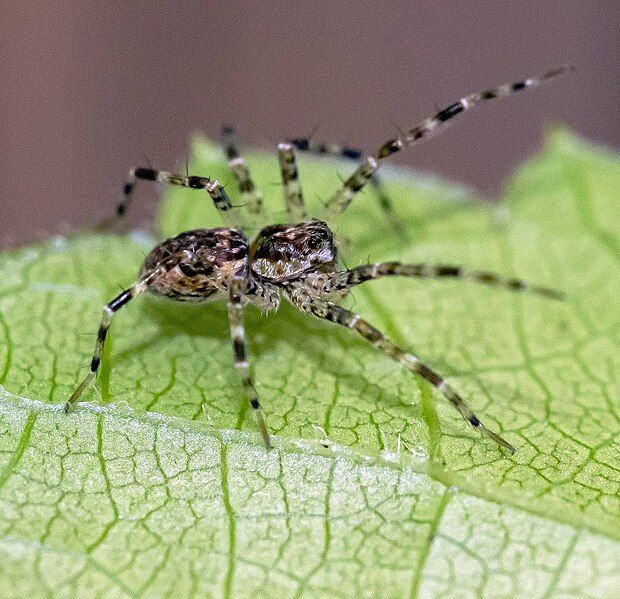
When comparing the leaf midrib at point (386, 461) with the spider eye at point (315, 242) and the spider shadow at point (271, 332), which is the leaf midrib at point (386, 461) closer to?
the spider shadow at point (271, 332)

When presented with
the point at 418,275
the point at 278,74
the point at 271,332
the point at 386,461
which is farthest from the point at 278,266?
the point at 278,74

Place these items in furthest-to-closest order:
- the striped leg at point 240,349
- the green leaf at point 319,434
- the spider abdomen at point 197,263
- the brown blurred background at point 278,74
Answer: the brown blurred background at point 278,74, the spider abdomen at point 197,263, the striped leg at point 240,349, the green leaf at point 319,434

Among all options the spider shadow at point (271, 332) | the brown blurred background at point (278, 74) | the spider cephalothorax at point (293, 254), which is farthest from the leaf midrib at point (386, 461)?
the brown blurred background at point (278, 74)

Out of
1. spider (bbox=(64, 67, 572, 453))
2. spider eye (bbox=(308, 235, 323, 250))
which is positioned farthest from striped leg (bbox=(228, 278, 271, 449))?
spider eye (bbox=(308, 235, 323, 250))

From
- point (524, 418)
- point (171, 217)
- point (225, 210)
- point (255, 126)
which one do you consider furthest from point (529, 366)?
point (255, 126)

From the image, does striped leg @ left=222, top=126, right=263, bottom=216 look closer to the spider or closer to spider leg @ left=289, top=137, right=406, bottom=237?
the spider

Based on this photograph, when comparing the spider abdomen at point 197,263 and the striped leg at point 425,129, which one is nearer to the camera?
the spider abdomen at point 197,263

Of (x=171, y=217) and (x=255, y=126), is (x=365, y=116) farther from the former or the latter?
(x=171, y=217)

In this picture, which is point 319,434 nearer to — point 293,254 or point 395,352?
point 395,352
